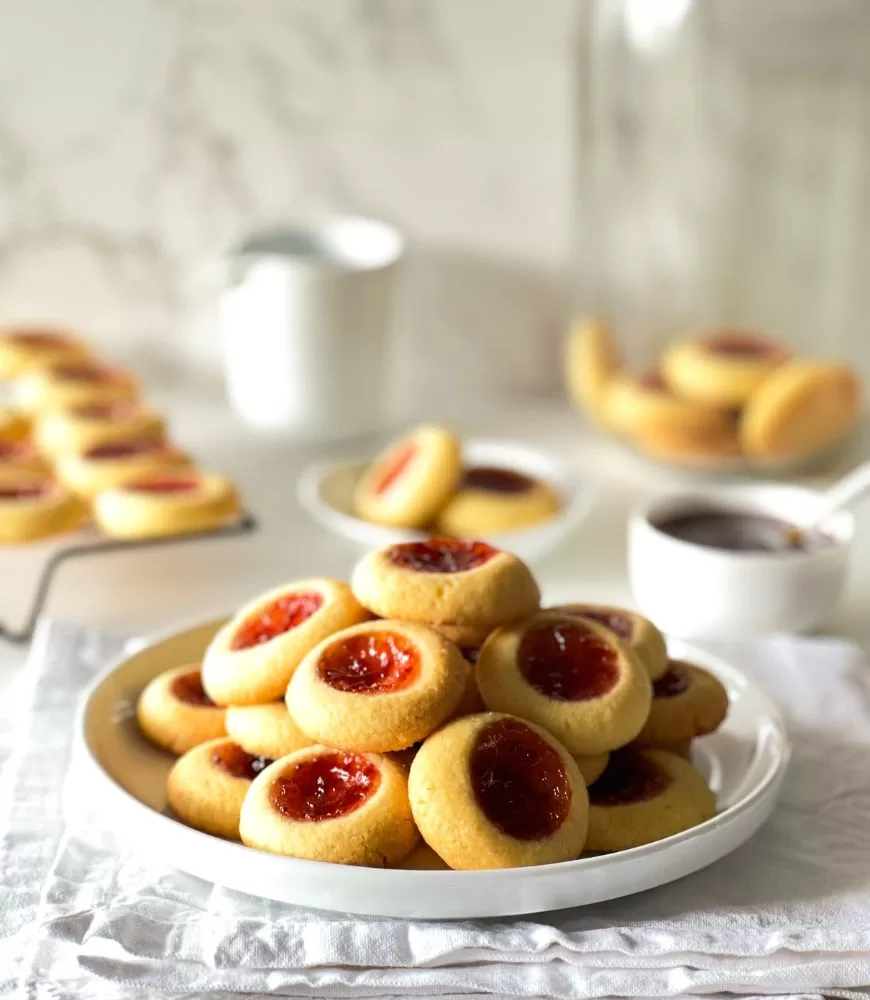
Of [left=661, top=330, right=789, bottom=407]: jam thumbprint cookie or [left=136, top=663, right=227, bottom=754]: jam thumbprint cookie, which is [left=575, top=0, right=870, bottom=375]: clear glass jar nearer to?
[left=661, top=330, right=789, bottom=407]: jam thumbprint cookie

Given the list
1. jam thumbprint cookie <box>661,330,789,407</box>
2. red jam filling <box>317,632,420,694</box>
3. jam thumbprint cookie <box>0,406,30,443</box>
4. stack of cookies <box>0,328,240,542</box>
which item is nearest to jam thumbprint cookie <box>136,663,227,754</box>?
red jam filling <box>317,632,420,694</box>

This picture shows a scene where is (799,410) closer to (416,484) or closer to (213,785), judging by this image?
(416,484)

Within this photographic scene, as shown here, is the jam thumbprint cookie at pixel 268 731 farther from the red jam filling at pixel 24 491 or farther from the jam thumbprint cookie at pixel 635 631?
the red jam filling at pixel 24 491

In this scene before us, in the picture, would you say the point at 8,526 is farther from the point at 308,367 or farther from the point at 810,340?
the point at 810,340

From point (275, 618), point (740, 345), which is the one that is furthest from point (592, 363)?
point (275, 618)

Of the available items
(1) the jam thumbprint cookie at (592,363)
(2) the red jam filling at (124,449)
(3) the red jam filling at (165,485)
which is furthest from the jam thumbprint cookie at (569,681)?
(1) the jam thumbprint cookie at (592,363)

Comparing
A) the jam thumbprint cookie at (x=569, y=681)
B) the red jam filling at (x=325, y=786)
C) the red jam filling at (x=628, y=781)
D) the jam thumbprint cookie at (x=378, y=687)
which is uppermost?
the jam thumbprint cookie at (x=378, y=687)
